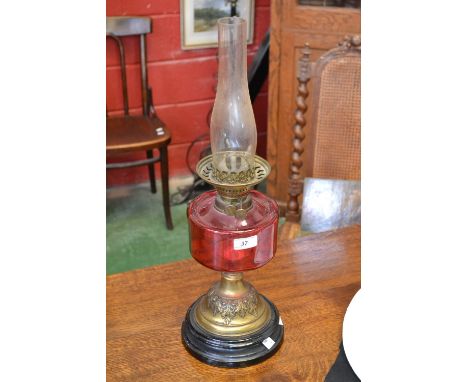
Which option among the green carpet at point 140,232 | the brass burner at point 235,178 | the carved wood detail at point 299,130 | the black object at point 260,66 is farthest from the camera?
the black object at point 260,66

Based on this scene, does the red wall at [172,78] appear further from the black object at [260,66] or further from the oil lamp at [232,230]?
the oil lamp at [232,230]

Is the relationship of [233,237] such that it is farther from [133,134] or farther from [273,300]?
[133,134]

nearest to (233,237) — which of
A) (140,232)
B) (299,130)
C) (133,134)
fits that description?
(299,130)

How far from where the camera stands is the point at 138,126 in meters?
2.65

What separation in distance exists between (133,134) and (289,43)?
736 mm

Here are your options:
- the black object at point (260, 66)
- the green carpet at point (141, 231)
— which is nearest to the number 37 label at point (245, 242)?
the green carpet at point (141, 231)

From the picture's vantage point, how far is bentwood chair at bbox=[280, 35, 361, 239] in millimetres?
1762

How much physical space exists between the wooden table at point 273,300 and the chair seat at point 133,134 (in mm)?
1380

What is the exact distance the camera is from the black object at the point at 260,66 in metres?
2.79

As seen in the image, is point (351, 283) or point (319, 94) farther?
point (319, 94)
